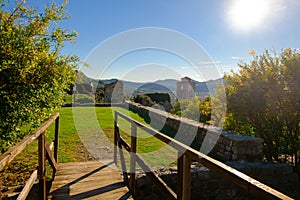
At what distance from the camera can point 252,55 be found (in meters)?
6.02

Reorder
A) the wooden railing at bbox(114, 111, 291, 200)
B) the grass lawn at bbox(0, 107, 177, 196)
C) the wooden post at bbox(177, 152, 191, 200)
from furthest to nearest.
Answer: the grass lawn at bbox(0, 107, 177, 196) → the wooden post at bbox(177, 152, 191, 200) → the wooden railing at bbox(114, 111, 291, 200)

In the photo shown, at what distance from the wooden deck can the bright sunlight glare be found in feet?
18.0

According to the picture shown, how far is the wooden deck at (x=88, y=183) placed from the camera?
10.5 ft

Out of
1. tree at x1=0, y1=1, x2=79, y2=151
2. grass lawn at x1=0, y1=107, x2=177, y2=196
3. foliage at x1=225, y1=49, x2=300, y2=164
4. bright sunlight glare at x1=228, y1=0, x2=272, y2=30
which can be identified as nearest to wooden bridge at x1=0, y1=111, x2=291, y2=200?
tree at x1=0, y1=1, x2=79, y2=151

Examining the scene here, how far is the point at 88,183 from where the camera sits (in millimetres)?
3590

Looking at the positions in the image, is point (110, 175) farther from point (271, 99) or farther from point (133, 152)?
point (271, 99)

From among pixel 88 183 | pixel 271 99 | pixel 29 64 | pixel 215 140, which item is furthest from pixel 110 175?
pixel 271 99

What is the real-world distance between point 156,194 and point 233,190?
4.66 ft

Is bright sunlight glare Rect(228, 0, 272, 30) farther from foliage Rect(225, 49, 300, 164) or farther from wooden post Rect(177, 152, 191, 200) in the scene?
wooden post Rect(177, 152, 191, 200)

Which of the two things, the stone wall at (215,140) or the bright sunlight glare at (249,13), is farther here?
the bright sunlight glare at (249,13)

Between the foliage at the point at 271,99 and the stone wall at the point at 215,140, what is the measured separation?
0.81 meters

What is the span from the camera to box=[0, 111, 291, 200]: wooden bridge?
4.51 feet

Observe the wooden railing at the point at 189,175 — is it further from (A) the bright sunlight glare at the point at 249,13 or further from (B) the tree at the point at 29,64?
(A) the bright sunlight glare at the point at 249,13

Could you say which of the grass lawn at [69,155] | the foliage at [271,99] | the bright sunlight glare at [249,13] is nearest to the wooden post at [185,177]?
the grass lawn at [69,155]
